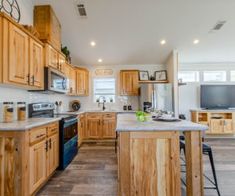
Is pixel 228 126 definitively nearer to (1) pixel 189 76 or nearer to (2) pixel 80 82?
(1) pixel 189 76

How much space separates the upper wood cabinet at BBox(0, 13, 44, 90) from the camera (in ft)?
7.16

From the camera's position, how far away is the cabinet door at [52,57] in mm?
3365

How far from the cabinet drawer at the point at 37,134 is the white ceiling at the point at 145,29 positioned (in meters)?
2.43

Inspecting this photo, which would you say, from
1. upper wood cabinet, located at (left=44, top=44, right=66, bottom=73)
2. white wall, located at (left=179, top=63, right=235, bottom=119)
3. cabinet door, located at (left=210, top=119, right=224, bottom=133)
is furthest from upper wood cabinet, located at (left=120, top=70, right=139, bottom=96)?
cabinet door, located at (left=210, top=119, right=224, bottom=133)

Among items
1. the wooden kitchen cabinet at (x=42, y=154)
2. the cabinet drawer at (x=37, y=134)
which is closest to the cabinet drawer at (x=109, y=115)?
the wooden kitchen cabinet at (x=42, y=154)

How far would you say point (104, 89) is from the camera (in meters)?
6.54

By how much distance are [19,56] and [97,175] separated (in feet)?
6.89

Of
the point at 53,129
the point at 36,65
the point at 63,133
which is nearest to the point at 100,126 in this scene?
the point at 63,133

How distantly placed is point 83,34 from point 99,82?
85.0 inches

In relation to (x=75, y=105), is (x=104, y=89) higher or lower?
higher

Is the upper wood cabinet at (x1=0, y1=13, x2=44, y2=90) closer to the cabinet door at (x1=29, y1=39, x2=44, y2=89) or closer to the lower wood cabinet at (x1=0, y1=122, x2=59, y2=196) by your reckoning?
the cabinet door at (x1=29, y1=39, x2=44, y2=89)

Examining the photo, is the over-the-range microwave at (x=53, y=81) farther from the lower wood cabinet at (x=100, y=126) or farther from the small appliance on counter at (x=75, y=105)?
the small appliance on counter at (x=75, y=105)

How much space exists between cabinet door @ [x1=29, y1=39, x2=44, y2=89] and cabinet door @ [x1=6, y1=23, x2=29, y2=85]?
0.14 metres

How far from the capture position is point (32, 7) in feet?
12.0
